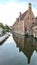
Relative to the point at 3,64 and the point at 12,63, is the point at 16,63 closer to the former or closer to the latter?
the point at 12,63

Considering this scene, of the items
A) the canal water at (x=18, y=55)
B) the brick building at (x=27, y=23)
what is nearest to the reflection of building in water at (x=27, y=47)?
the canal water at (x=18, y=55)

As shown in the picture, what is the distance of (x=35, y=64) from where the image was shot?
2293mm

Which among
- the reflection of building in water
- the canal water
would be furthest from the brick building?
the canal water

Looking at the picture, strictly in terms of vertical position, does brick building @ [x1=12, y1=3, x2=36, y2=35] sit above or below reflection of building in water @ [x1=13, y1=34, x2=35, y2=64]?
above

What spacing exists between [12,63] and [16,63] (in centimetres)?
6

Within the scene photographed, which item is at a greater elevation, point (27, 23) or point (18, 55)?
point (27, 23)

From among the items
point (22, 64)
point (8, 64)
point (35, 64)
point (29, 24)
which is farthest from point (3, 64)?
point (29, 24)

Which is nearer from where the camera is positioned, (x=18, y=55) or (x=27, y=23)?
(x=18, y=55)

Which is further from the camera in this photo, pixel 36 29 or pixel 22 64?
pixel 36 29

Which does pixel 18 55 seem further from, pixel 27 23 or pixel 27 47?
pixel 27 23

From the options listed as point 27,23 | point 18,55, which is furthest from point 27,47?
point 27,23

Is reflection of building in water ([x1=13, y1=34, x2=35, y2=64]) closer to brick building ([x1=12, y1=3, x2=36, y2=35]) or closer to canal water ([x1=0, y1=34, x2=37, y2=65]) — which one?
canal water ([x1=0, y1=34, x2=37, y2=65])

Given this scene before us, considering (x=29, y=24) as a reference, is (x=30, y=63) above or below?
below

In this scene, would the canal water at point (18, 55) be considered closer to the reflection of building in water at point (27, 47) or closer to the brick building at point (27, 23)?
the reflection of building in water at point (27, 47)
